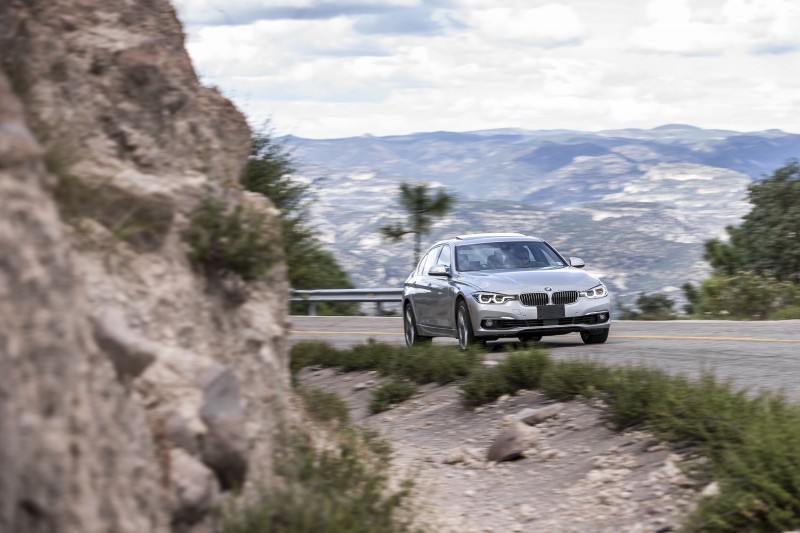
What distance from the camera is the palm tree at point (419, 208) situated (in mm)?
38156

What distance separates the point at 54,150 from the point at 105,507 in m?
1.85

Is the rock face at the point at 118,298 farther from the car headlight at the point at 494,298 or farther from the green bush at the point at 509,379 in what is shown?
the car headlight at the point at 494,298

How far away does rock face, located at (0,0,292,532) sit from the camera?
4.26 m

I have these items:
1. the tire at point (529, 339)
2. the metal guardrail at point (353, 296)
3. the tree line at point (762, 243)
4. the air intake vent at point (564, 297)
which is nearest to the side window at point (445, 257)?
the tire at point (529, 339)

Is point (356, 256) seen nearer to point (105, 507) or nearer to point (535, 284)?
point (535, 284)

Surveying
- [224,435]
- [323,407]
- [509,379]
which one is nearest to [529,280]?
[509,379]

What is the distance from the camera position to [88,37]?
713 centimetres

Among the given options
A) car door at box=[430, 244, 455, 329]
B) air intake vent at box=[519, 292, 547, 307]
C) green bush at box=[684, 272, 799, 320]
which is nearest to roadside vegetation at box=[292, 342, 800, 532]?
air intake vent at box=[519, 292, 547, 307]

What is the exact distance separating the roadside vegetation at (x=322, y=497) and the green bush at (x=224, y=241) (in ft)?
3.47

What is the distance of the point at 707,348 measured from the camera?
16.6 m

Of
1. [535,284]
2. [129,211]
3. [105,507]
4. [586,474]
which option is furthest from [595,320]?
[105,507]

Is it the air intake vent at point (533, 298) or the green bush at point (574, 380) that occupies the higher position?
the air intake vent at point (533, 298)

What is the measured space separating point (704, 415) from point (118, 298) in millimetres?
4920

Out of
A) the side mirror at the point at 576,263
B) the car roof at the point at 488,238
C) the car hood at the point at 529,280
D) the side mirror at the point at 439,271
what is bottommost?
the car hood at the point at 529,280
